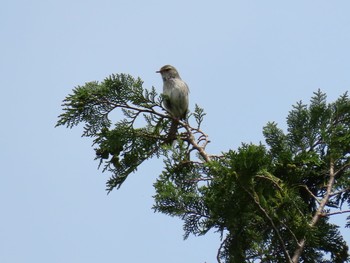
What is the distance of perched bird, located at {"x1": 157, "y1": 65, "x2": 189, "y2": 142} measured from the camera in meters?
8.99

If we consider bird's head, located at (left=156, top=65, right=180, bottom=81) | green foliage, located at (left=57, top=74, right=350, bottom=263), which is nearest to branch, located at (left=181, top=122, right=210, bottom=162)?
green foliage, located at (left=57, top=74, right=350, bottom=263)

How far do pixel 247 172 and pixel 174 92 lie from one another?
453 centimetres

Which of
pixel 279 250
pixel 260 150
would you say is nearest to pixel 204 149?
pixel 279 250

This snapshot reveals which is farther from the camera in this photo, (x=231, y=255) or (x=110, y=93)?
(x=110, y=93)

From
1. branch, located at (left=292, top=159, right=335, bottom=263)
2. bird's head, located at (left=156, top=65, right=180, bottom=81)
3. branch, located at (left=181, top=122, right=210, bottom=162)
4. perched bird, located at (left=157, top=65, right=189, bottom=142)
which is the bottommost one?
branch, located at (left=292, top=159, right=335, bottom=263)

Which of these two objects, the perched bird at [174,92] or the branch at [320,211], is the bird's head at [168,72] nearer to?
the perched bird at [174,92]

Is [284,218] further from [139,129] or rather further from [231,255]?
[139,129]

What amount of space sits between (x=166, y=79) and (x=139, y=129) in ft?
10.1

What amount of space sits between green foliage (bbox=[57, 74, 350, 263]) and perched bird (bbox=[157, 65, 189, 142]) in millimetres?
1776

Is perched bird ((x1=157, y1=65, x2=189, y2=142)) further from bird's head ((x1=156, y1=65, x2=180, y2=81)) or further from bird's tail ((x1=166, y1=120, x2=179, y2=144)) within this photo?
bird's tail ((x1=166, y1=120, x2=179, y2=144))

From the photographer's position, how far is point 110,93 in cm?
678

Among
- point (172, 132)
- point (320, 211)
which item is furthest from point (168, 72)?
point (320, 211)

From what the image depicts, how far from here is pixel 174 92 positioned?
9.46m

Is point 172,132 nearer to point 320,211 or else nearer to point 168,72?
point 320,211
